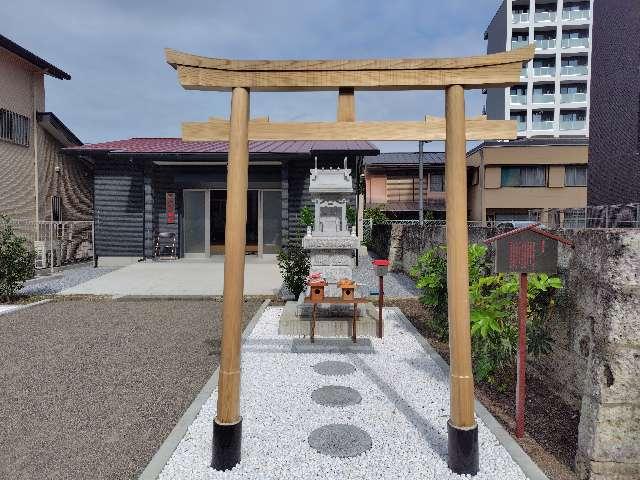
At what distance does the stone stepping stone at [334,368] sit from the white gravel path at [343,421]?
11 cm

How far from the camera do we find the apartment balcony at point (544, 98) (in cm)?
4122

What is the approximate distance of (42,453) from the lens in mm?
3729

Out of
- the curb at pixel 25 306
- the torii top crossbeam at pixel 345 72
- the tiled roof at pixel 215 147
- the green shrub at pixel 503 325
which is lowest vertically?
the curb at pixel 25 306

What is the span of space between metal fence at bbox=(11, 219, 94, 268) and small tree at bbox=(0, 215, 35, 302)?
4227 mm

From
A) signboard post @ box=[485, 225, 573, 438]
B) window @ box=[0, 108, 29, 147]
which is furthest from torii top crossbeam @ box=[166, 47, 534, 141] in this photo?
window @ box=[0, 108, 29, 147]

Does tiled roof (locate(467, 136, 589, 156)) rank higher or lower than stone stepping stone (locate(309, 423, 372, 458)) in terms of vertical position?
higher

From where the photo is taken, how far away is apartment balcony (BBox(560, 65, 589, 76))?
4027 centimetres

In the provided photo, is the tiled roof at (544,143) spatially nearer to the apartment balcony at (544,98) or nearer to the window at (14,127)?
the apartment balcony at (544,98)

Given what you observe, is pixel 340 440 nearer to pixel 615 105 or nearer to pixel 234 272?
pixel 234 272

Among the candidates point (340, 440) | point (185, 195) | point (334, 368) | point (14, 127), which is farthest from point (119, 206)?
point (340, 440)

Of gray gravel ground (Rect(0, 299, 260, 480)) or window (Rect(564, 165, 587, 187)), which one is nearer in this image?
gray gravel ground (Rect(0, 299, 260, 480))

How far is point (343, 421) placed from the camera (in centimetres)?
431

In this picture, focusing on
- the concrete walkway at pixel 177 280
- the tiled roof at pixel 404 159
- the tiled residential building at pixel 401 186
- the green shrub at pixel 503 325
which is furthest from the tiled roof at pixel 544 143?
the green shrub at pixel 503 325

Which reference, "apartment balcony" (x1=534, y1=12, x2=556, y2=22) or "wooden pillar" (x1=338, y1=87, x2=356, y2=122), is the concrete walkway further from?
"apartment balcony" (x1=534, y1=12, x2=556, y2=22)
